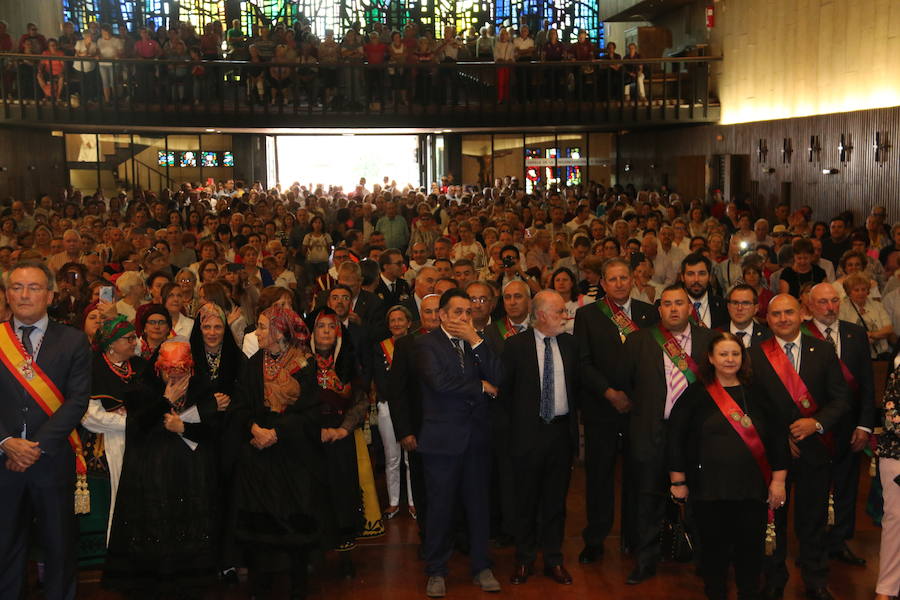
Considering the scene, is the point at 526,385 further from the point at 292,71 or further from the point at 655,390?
the point at 292,71

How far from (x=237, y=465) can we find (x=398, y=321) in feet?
5.16

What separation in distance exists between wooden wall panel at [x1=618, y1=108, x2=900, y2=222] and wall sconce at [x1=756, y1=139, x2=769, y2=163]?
0.05 metres

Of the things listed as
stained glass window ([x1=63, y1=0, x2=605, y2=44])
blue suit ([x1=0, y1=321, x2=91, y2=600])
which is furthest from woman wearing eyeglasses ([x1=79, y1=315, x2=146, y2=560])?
stained glass window ([x1=63, y1=0, x2=605, y2=44])

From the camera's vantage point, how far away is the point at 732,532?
479 cm

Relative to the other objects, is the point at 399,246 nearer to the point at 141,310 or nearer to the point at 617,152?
the point at 141,310

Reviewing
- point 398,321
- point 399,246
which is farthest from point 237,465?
point 399,246

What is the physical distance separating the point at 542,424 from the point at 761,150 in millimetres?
13830

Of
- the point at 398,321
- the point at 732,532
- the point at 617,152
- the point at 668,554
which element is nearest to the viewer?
the point at 732,532

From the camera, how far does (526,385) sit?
5.49 metres

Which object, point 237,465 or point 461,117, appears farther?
point 461,117

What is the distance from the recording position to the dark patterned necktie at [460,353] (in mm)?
5352

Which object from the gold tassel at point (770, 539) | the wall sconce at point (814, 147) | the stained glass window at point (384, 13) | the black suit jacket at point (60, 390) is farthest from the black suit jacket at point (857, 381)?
the stained glass window at point (384, 13)

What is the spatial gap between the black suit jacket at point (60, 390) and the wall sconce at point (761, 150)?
1502cm

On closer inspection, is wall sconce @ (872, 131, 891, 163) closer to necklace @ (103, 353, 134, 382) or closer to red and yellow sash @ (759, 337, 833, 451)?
red and yellow sash @ (759, 337, 833, 451)
